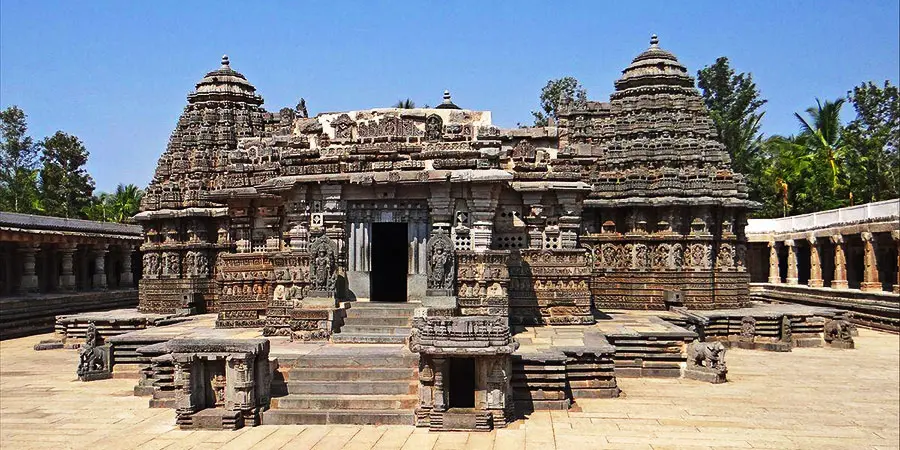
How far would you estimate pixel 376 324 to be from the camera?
1254 cm

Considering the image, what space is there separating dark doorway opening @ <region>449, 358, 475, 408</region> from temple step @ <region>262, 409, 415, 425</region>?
2.82 feet

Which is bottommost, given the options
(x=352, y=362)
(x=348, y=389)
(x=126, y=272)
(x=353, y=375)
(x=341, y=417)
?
(x=341, y=417)

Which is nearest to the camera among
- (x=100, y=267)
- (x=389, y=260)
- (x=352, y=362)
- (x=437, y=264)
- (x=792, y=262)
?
(x=352, y=362)

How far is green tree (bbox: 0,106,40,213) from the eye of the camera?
38781 mm

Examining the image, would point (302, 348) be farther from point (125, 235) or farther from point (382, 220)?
point (125, 235)

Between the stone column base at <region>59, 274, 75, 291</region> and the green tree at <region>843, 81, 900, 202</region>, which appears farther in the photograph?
the green tree at <region>843, 81, 900, 202</region>

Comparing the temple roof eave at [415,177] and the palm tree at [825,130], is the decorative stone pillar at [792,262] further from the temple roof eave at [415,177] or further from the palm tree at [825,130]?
the temple roof eave at [415,177]

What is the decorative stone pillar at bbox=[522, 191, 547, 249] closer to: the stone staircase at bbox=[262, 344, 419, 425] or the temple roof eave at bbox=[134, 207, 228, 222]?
the stone staircase at bbox=[262, 344, 419, 425]

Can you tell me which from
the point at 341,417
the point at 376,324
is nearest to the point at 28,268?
the point at 376,324

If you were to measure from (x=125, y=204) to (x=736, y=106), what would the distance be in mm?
39141

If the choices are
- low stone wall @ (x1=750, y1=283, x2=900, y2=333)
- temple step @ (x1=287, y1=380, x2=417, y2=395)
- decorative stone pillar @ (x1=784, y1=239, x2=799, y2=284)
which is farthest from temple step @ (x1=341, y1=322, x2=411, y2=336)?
decorative stone pillar @ (x1=784, y1=239, x2=799, y2=284)

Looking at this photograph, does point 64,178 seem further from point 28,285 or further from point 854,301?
point 854,301

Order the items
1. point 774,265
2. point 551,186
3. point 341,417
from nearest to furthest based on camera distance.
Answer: point 341,417 → point 551,186 → point 774,265

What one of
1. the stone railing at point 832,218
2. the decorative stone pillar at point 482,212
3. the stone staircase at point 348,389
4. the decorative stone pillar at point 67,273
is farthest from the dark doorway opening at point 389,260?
the decorative stone pillar at point 67,273
